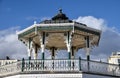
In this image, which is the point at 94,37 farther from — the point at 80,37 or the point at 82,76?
the point at 82,76

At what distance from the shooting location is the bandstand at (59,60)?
20.3 m

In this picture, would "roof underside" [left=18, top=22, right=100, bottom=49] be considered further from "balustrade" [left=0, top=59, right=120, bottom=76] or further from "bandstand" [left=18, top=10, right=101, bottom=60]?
"balustrade" [left=0, top=59, right=120, bottom=76]

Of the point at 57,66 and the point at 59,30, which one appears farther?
the point at 59,30

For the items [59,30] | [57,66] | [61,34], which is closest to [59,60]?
[57,66]

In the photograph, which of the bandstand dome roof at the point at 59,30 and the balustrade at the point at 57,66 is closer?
the balustrade at the point at 57,66

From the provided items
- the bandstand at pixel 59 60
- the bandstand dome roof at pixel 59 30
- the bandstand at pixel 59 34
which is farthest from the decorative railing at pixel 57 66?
the bandstand dome roof at pixel 59 30

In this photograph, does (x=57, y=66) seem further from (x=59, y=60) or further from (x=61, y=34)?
(x=61, y=34)

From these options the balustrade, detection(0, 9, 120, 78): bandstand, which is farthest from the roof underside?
the balustrade

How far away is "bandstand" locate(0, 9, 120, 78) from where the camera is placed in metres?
20.3

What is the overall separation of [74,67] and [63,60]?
0.88 m

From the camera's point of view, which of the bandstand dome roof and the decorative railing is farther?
the bandstand dome roof

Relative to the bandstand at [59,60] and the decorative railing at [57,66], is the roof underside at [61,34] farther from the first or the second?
the decorative railing at [57,66]

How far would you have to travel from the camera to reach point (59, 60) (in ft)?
67.6

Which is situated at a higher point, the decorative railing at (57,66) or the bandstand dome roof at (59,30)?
the bandstand dome roof at (59,30)
